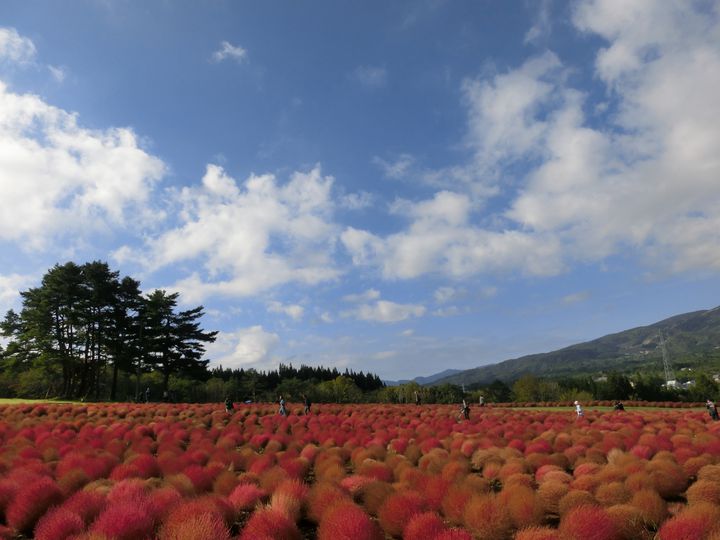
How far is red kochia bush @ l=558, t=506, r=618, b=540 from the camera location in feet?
19.1

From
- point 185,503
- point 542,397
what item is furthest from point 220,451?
point 542,397

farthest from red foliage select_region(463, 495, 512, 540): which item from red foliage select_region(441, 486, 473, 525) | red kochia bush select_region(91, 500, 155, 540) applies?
red kochia bush select_region(91, 500, 155, 540)

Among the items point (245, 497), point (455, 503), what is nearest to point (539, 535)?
point (455, 503)

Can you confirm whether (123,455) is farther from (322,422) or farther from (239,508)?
(322,422)

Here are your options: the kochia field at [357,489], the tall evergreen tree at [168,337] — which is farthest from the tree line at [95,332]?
the kochia field at [357,489]

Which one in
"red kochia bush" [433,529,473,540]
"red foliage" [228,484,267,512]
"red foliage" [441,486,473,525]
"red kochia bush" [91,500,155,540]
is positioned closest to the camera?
"red kochia bush" [433,529,473,540]

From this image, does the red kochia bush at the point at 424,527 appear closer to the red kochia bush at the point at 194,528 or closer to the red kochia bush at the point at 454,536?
the red kochia bush at the point at 454,536

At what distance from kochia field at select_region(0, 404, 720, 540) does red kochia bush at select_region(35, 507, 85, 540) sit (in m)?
0.02

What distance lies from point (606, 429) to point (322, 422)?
1202 cm

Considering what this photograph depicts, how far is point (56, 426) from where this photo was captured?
1641 centimetres

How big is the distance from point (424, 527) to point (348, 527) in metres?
1.03

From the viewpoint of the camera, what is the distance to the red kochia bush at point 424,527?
5.81 metres

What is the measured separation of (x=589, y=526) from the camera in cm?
595

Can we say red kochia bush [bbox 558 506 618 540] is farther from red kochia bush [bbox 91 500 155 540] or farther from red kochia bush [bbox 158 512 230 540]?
red kochia bush [bbox 91 500 155 540]
